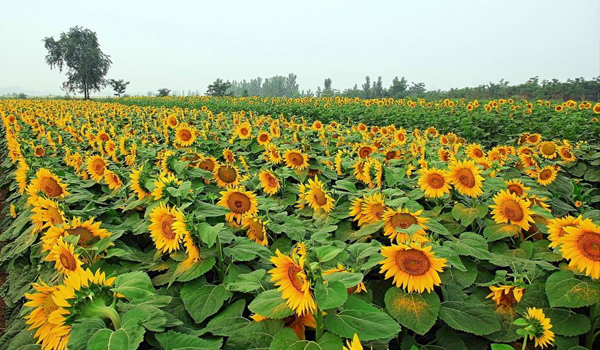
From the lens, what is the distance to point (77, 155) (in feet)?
12.6

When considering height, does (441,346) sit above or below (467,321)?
below

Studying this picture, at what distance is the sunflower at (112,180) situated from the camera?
115 inches

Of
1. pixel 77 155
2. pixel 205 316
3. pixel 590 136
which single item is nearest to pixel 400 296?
pixel 205 316

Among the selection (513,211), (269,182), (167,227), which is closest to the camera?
(167,227)

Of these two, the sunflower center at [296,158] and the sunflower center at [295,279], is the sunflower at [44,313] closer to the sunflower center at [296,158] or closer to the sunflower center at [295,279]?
the sunflower center at [295,279]

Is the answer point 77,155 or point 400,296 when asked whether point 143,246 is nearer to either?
point 400,296

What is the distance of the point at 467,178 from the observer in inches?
87.7

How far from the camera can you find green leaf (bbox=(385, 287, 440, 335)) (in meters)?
1.26

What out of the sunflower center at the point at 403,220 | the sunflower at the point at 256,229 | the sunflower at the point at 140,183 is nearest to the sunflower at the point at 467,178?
the sunflower center at the point at 403,220

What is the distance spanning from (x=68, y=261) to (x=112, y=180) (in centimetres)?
145

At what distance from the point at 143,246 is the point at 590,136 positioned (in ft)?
32.2

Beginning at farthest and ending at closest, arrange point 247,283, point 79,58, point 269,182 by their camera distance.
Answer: point 79,58 → point 269,182 → point 247,283

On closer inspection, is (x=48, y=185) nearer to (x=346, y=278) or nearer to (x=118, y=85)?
(x=346, y=278)

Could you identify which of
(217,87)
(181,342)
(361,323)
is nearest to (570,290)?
(361,323)
